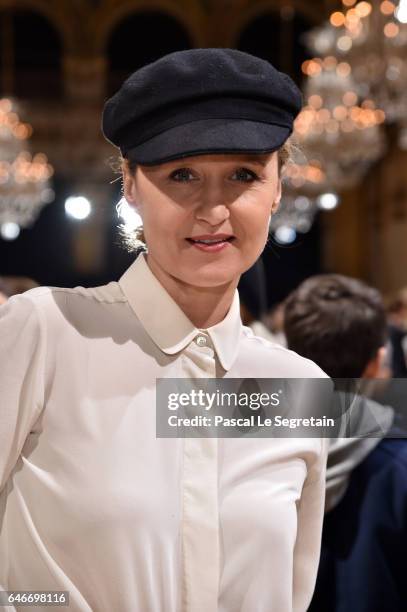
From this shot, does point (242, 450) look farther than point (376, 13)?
No

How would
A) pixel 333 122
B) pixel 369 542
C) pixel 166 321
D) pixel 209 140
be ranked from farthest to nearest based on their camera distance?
pixel 333 122 < pixel 369 542 < pixel 166 321 < pixel 209 140

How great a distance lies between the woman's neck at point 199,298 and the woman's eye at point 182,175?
139 millimetres

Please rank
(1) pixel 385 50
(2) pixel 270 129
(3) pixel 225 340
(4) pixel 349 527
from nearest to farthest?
(2) pixel 270 129 → (3) pixel 225 340 → (4) pixel 349 527 → (1) pixel 385 50

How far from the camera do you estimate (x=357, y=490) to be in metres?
1.45

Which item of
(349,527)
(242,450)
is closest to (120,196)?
(242,450)

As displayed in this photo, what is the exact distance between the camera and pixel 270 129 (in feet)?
3.26

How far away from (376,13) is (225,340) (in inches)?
209

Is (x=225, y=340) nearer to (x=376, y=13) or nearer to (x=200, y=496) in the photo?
(x=200, y=496)

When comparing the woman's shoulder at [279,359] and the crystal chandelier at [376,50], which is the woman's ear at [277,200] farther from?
the crystal chandelier at [376,50]

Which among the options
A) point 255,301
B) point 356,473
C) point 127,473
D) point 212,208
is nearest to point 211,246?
point 212,208

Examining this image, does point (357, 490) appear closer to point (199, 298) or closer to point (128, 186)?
point (199, 298)

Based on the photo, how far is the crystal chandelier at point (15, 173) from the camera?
820 centimetres

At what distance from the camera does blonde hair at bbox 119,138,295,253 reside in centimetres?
106

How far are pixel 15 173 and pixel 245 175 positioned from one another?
8.23 meters
